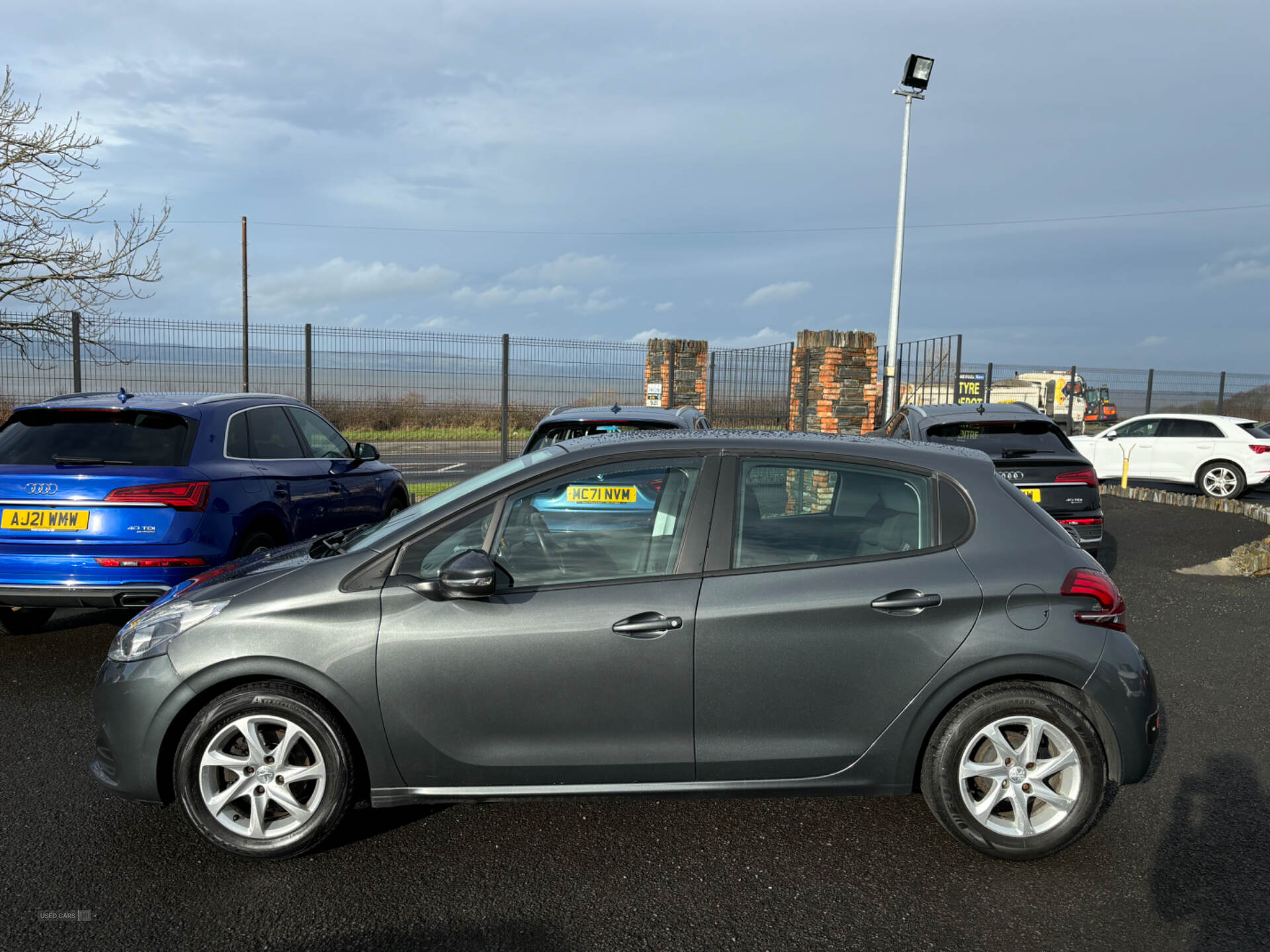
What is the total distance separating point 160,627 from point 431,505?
1112 mm

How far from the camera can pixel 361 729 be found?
139 inches

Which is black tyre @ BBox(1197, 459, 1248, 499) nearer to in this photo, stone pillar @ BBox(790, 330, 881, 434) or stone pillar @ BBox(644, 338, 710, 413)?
stone pillar @ BBox(790, 330, 881, 434)

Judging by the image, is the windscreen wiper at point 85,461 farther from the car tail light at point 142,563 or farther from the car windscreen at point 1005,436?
the car windscreen at point 1005,436

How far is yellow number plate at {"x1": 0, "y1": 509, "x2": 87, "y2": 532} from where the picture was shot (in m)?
5.70

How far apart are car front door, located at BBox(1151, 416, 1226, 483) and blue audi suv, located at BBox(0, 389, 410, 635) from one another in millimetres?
16260

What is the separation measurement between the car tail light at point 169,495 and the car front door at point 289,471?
0.77 metres

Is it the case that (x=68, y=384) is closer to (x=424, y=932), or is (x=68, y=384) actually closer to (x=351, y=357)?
(x=351, y=357)

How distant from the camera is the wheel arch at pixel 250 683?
352 centimetres

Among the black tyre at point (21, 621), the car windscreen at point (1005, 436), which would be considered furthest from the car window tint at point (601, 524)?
the car windscreen at point (1005, 436)

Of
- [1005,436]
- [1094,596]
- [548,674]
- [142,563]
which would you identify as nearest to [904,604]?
[1094,596]

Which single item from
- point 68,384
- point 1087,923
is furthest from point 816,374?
point 1087,923

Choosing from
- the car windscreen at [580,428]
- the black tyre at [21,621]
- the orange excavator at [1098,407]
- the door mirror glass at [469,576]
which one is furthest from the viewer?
the orange excavator at [1098,407]

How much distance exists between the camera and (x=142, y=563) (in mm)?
5680

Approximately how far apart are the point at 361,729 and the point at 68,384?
1220 cm
